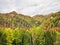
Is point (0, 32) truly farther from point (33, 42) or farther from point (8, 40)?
point (33, 42)

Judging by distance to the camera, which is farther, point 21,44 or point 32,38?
point 32,38

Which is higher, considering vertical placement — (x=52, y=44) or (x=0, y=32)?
(x=0, y=32)

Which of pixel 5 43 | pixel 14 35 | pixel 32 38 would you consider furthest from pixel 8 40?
pixel 32 38

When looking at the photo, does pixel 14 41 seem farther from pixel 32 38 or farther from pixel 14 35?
pixel 32 38

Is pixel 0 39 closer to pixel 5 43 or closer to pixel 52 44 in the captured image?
pixel 5 43

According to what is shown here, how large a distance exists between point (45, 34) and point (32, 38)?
16.5 meters

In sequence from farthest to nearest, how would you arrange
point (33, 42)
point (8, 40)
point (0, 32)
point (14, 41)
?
point (33, 42), point (14, 41), point (8, 40), point (0, 32)

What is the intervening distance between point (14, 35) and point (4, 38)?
691 inches

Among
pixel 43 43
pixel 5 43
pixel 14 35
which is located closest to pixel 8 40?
pixel 5 43

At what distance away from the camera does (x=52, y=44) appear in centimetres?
12019

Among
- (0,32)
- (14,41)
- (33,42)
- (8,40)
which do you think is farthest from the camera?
(33,42)

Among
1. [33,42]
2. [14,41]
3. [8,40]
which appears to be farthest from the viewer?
[33,42]

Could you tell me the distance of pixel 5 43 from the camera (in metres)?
105

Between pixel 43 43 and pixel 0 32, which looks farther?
pixel 43 43
